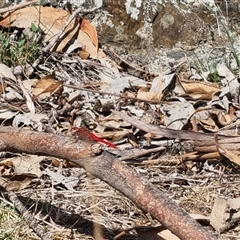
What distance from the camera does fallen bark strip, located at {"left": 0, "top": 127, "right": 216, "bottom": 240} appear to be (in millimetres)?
2031

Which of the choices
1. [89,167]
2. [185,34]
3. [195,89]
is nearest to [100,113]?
[195,89]

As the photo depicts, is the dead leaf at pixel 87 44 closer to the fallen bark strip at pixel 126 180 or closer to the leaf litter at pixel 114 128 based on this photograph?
the leaf litter at pixel 114 128

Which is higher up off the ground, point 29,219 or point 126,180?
point 126,180

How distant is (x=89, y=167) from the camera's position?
2113 millimetres

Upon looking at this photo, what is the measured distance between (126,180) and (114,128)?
126 cm

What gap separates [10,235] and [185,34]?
6.36ft

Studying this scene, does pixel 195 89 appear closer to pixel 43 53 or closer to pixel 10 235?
pixel 43 53

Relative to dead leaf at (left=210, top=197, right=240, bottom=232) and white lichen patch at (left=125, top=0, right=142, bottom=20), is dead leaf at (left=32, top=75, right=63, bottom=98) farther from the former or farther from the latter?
dead leaf at (left=210, top=197, right=240, bottom=232)

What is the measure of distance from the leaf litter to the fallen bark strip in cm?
40

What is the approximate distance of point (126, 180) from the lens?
2094 millimetres

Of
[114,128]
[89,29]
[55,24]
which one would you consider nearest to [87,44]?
[89,29]

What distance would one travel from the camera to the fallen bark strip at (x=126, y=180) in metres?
2.03

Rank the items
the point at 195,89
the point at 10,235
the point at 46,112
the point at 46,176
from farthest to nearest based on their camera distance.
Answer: the point at 195,89 → the point at 46,112 → the point at 46,176 → the point at 10,235

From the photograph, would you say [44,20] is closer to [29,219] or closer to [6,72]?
[6,72]
